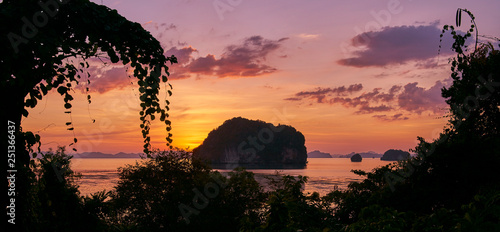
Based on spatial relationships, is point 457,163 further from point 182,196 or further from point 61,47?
point 182,196

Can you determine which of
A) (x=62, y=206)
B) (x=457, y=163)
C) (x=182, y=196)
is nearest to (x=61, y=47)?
(x=62, y=206)

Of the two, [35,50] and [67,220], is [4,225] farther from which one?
[67,220]

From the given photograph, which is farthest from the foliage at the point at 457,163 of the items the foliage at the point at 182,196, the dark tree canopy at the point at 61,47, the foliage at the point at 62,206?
the foliage at the point at 182,196

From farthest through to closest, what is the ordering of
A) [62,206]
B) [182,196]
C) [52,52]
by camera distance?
[182,196] → [62,206] → [52,52]

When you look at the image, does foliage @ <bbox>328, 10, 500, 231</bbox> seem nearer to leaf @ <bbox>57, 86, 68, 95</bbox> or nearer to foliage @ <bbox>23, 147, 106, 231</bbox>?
leaf @ <bbox>57, 86, 68, 95</bbox>

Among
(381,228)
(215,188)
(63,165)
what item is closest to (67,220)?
(63,165)

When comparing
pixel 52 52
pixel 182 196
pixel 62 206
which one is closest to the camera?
pixel 52 52

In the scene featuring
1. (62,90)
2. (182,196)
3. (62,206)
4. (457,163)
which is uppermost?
(62,90)

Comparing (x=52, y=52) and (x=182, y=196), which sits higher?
(x=52, y=52)

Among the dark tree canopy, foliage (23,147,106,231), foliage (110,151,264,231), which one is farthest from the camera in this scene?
foliage (110,151,264,231)

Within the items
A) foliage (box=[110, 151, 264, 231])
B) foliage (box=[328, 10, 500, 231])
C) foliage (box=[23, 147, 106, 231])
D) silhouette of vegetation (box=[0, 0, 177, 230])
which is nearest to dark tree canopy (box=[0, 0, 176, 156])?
silhouette of vegetation (box=[0, 0, 177, 230])

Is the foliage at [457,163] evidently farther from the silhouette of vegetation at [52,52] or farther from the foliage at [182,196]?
the foliage at [182,196]

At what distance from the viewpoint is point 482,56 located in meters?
15.0

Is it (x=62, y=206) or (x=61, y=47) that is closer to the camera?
(x=61, y=47)
